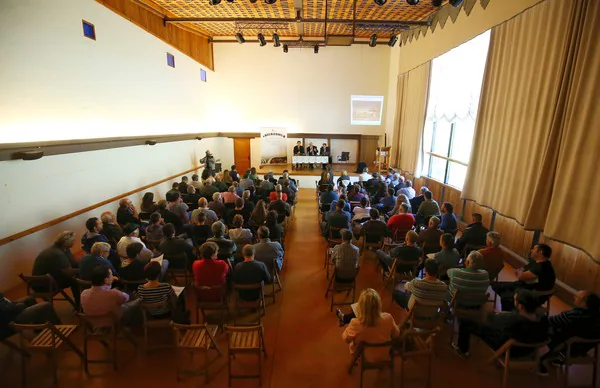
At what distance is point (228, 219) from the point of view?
634cm

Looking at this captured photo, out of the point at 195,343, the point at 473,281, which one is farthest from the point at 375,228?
the point at 195,343

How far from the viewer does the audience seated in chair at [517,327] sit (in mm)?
2613

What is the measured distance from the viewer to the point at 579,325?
2.84 m

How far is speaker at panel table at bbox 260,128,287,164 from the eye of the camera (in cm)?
1465

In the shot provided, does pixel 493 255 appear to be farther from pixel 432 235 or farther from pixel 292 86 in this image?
pixel 292 86

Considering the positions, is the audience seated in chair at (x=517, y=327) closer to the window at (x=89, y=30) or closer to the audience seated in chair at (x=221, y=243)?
the audience seated in chair at (x=221, y=243)

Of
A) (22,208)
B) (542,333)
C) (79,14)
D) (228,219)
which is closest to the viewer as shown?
(542,333)

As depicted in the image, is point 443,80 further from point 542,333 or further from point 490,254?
point 542,333

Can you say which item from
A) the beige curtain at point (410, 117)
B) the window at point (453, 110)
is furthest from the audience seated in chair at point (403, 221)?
the beige curtain at point (410, 117)

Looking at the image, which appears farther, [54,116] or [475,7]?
[475,7]

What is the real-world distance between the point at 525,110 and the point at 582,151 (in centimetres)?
149

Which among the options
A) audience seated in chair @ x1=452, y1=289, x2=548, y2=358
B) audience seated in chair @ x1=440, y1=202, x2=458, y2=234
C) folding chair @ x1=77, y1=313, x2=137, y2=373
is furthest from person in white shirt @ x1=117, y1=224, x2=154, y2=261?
audience seated in chair @ x1=440, y1=202, x2=458, y2=234

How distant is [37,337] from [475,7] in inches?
384

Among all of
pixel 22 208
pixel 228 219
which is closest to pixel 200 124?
pixel 228 219
